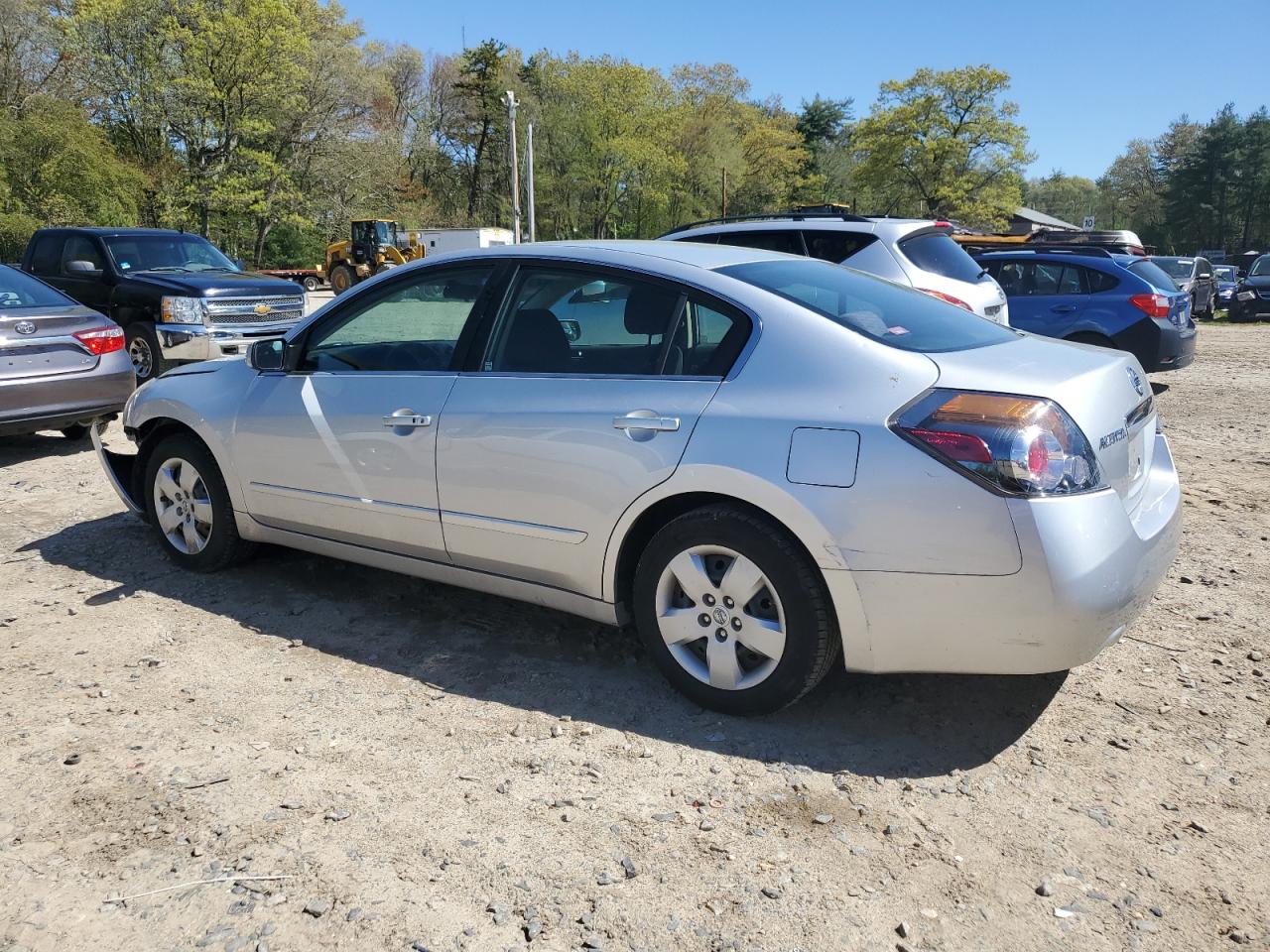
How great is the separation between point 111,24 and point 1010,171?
171 ft

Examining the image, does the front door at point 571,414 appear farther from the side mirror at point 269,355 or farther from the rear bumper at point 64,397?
the rear bumper at point 64,397

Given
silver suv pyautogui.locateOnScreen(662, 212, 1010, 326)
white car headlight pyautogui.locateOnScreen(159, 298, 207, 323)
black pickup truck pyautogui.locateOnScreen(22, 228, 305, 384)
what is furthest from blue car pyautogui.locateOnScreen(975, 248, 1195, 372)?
white car headlight pyautogui.locateOnScreen(159, 298, 207, 323)

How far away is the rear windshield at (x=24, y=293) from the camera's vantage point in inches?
302

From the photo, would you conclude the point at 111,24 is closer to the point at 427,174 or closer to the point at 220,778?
the point at 427,174

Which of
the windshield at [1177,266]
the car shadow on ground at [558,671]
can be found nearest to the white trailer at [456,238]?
the windshield at [1177,266]

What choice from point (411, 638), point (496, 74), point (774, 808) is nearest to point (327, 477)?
point (411, 638)

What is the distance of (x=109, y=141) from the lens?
4075 centimetres

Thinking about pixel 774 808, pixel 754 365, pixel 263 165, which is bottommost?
pixel 774 808

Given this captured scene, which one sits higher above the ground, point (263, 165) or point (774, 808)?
point (263, 165)

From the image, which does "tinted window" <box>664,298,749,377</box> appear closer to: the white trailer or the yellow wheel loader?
the yellow wheel loader

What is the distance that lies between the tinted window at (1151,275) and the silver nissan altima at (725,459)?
8.58m

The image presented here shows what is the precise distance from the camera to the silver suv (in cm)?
779

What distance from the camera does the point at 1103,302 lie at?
36.8 ft

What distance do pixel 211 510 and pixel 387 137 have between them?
159ft
